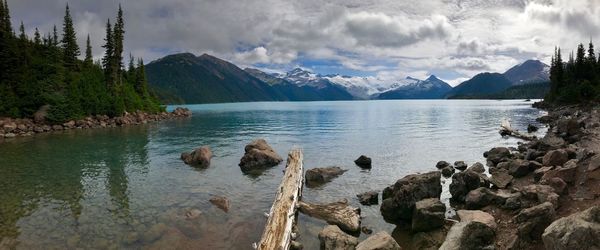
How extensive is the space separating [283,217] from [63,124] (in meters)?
77.3

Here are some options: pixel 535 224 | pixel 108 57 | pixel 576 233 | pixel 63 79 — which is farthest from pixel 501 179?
pixel 108 57

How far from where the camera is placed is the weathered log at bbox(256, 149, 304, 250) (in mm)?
14789

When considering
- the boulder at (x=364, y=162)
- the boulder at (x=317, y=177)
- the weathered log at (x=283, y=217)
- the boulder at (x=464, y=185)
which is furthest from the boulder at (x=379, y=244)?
the boulder at (x=364, y=162)

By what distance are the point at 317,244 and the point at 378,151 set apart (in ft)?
92.6

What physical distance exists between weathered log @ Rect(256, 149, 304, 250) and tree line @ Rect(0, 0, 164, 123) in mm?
73878

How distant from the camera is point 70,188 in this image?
25.5 metres

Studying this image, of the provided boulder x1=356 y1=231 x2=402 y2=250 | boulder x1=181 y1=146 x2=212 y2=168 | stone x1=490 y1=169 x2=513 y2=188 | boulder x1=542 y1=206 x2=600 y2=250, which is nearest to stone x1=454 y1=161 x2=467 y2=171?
stone x1=490 y1=169 x2=513 y2=188

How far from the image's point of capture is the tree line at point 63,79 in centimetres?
7494

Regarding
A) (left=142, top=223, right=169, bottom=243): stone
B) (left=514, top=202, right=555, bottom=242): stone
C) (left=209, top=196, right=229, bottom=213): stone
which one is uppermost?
(left=514, top=202, right=555, bottom=242): stone

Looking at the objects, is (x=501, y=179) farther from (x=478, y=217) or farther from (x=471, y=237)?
(x=471, y=237)

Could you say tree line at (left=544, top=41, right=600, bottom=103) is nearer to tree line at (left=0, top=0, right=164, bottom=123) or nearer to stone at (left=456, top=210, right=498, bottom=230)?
stone at (left=456, top=210, right=498, bottom=230)

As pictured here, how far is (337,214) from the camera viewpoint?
745 inches

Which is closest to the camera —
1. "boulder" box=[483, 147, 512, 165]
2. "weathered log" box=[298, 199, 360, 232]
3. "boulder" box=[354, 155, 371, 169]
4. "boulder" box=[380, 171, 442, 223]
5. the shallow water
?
the shallow water

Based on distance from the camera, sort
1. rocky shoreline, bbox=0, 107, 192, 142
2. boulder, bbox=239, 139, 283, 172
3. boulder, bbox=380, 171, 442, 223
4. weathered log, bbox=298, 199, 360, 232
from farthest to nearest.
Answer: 1. rocky shoreline, bbox=0, 107, 192, 142
2. boulder, bbox=239, 139, 283, 172
3. boulder, bbox=380, 171, 442, 223
4. weathered log, bbox=298, 199, 360, 232
